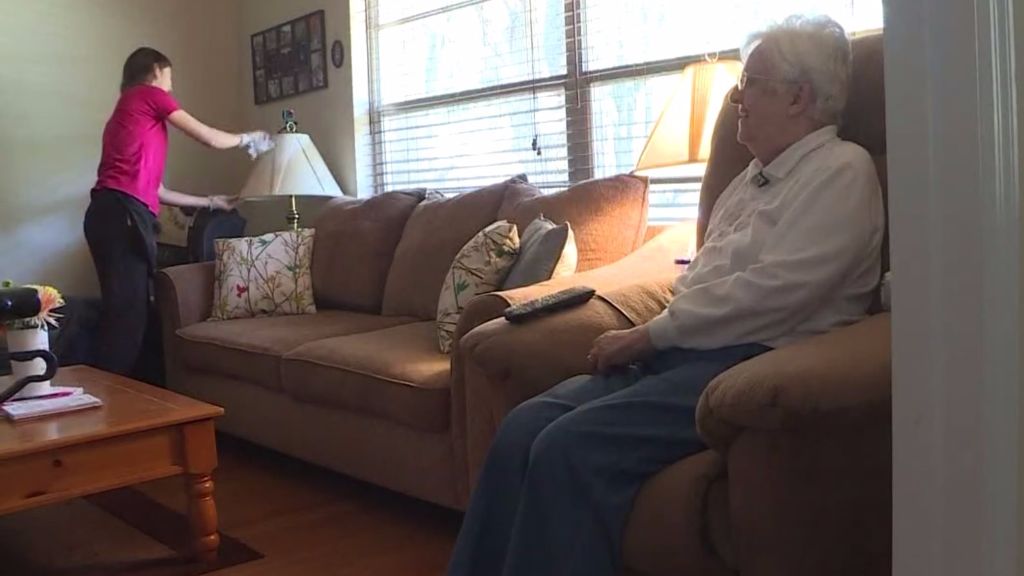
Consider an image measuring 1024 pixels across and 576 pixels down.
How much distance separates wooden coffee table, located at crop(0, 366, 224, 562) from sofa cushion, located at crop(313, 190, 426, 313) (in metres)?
1.09

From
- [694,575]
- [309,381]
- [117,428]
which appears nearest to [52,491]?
[117,428]

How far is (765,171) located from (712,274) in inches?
7.9

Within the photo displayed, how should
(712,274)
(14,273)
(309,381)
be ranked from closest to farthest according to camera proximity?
(712,274) → (309,381) → (14,273)

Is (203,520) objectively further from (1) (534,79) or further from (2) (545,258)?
(1) (534,79)

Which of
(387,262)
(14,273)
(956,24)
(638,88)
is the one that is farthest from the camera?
(14,273)

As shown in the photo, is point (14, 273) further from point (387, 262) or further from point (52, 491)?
point (52, 491)

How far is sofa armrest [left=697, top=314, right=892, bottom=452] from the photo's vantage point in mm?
1310

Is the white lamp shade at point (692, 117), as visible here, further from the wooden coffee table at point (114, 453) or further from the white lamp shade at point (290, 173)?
the white lamp shade at point (290, 173)

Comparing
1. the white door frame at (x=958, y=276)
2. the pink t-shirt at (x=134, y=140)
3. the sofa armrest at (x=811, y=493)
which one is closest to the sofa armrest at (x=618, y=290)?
the sofa armrest at (x=811, y=493)

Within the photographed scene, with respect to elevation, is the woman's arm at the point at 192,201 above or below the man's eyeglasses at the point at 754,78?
below

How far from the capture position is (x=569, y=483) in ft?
5.01

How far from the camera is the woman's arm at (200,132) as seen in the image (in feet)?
12.6

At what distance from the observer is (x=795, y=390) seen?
1.31 metres

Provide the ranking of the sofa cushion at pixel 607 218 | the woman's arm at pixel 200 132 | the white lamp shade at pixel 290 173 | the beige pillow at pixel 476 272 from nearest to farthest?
the beige pillow at pixel 476 272 → the sofa cushion at pixel 607 218 → the woman's arm at pixel 200 132 → the white lamp shade at pixel 290 173
